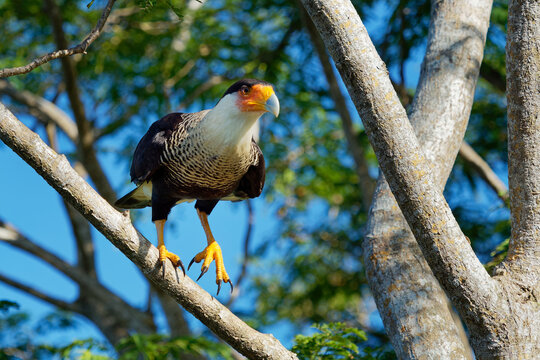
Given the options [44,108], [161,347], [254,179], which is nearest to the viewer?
[161,347]

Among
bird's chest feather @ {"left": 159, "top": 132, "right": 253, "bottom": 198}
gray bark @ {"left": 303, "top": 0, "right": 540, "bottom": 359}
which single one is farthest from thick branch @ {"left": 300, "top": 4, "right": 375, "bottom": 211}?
gray bark @ {"left": 303, "top": 0, "right": 540, "bottom": 359}

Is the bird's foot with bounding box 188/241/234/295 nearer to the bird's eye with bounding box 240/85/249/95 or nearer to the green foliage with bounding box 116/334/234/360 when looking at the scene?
the green foliage with bounding box 116/334/234/360

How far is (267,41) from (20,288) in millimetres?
4226

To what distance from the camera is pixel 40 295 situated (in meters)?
7.82

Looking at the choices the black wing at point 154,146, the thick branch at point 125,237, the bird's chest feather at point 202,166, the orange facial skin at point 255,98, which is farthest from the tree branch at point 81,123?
the thick branch at point 125,237

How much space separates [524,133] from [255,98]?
1.46 m

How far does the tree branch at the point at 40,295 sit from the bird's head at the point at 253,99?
16.6 ft

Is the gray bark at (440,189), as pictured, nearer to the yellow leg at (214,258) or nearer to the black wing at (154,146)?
the yellow leg at (214,258)

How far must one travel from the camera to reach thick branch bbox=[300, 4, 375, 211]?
6.25 metres

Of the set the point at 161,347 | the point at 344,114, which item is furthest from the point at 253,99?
the point at 344,114

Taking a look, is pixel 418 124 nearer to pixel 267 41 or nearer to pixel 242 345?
pixel 242 345

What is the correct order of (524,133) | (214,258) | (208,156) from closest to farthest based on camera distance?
(524,133)
(208,156)
(214,258)

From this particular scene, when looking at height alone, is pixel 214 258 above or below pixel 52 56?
below

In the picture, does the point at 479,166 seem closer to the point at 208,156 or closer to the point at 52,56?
the point at 208,156
